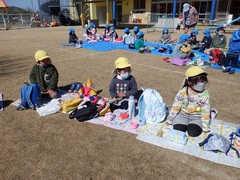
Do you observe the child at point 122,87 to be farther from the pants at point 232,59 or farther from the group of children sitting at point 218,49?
the pants at point 232,59

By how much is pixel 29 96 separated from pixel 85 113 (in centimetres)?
124

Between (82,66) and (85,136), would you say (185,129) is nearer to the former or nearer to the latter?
(85,136)

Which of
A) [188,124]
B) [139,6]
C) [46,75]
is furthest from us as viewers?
[139,6]

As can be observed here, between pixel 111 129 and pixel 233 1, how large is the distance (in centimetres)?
2410

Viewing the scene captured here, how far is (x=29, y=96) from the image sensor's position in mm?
3969

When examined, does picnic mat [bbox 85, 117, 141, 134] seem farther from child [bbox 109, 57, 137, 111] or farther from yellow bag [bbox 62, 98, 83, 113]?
yellow bag [bbox 62, 98, 83, 113]

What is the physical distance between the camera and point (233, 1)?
21.6 meters

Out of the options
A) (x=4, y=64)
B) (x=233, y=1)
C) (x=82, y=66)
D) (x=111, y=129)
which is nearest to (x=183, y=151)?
(x=111, y=129)

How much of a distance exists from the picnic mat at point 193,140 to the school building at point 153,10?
58.0 feet

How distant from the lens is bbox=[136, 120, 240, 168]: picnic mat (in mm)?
2683

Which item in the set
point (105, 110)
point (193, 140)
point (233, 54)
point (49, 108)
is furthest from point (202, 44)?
point (49, 108)

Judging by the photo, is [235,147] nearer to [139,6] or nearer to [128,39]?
[128,39]

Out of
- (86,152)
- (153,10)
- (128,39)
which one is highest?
(153,10)

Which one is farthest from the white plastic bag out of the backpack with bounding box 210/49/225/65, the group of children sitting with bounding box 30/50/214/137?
the backpack with bounding box 210/49/225/65
